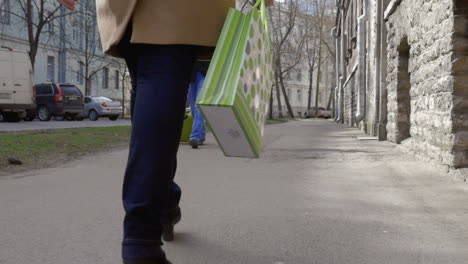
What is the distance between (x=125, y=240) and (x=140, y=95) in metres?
0.56

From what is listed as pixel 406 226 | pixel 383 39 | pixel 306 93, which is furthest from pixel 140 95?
pixel 306 93

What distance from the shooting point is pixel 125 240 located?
212 centimetres

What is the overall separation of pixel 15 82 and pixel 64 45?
17629mm

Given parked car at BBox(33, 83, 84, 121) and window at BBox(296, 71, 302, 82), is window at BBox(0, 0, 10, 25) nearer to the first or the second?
parked car at BBox(33, 83, 84, 121)

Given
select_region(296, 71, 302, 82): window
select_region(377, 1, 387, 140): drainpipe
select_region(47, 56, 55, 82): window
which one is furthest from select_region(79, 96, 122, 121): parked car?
select_region(296, 71, 302, 82): window

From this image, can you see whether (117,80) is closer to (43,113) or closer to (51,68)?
(51,68)

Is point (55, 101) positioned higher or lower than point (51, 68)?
lower

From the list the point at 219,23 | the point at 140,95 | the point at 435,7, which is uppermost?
the point at 435,7

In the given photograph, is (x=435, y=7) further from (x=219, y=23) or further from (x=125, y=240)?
(x=125, y=240)

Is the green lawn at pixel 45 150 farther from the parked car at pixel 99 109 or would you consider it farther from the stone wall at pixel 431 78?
the parked car at pixel 99 109

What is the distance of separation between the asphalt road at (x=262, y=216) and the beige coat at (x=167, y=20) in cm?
96

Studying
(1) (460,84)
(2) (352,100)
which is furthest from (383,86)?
(2) (352,100)

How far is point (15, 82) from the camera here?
20.9 m

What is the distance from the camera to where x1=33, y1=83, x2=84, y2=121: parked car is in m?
24.4
